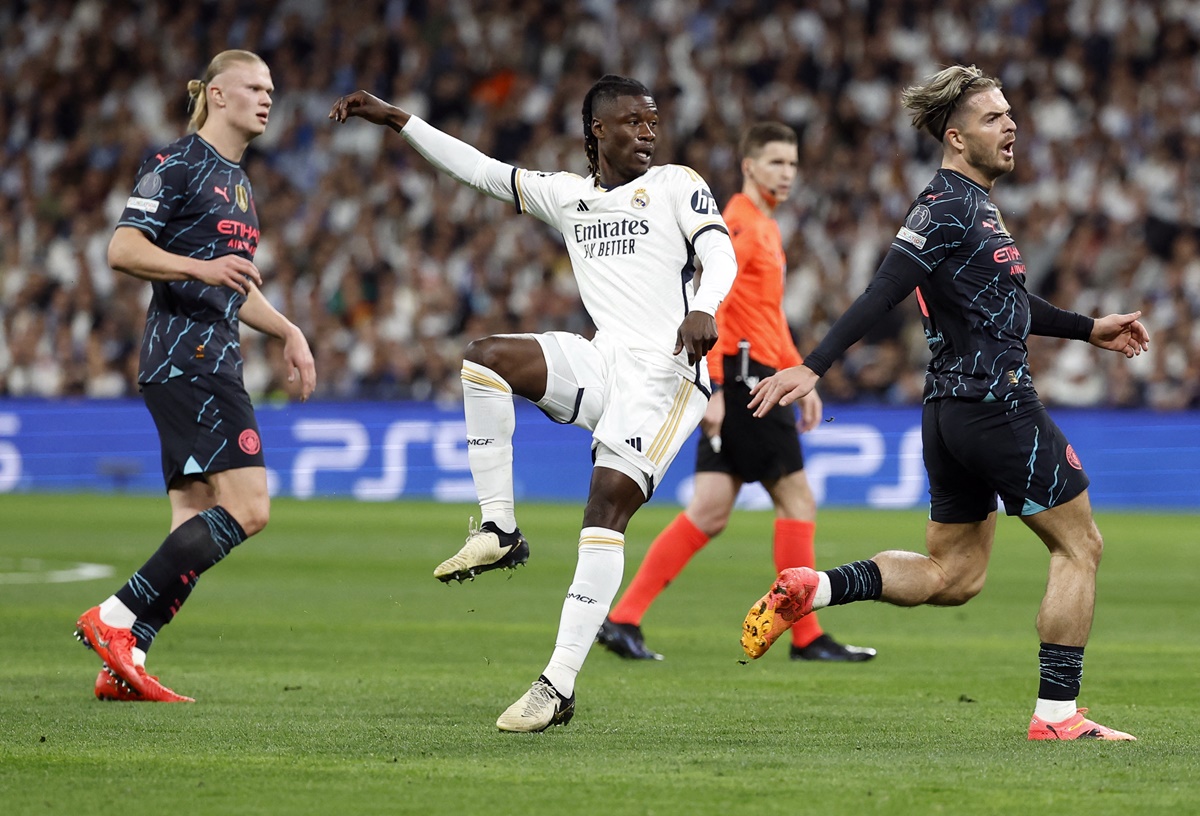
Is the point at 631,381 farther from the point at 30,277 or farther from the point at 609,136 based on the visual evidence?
the point at 30,277

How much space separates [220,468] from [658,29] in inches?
755

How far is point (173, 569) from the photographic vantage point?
23.8 feet

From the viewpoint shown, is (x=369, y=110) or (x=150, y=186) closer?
(x=369, y=110)

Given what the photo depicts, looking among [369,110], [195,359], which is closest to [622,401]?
[369,110]

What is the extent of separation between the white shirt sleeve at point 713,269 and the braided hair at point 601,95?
61 cm

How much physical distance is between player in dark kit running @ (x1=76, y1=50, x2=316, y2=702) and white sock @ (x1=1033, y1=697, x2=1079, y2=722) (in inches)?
128

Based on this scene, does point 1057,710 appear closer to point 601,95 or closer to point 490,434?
point 490,434

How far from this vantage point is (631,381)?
6.38 metres

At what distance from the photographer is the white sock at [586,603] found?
242 inches

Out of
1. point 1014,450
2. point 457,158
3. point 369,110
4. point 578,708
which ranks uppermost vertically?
point 369,110

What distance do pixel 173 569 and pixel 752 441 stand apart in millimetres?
3292

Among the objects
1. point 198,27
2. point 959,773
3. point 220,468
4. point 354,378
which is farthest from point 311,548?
point 198,27

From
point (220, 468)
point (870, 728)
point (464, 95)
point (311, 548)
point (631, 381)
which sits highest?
point (464, 95)

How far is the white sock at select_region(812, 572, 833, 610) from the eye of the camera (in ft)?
20.6
